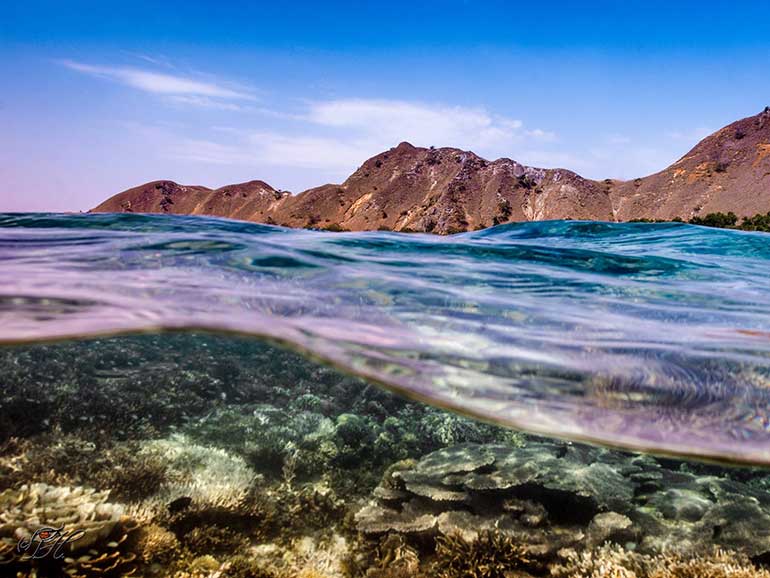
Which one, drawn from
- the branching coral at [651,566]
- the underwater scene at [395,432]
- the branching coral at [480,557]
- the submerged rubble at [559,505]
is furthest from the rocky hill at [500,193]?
the branching coral at [480,557]

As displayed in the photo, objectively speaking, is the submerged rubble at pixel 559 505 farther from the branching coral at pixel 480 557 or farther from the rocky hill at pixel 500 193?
the rocky hill at pixel 500 193

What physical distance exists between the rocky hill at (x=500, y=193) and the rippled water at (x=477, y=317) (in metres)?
80.6

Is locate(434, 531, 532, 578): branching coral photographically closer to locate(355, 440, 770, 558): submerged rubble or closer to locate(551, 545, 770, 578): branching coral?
locate(355, 440, 770, 558): submerged rubble

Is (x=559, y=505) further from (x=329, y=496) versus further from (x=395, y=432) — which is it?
(x=395, y=432)

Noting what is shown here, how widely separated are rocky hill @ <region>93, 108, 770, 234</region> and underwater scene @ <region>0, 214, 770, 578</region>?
80792 millimetres

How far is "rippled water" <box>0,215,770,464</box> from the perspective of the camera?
14.9 ft

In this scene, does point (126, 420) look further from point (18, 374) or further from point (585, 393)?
point (585, 393)

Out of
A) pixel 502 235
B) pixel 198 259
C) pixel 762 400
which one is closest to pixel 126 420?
pixel 198 259

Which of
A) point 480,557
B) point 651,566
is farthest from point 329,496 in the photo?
point 651,566

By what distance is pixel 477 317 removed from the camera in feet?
18.1

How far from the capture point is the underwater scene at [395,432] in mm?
4703

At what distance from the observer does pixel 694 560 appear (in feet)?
16.4

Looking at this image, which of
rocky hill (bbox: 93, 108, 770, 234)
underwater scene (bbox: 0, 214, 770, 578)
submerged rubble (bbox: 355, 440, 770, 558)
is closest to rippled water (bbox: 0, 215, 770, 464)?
underwater scene (bbox: 0, 214, 770, 578)

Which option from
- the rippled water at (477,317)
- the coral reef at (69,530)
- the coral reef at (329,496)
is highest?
the rippled water at (477,317)
